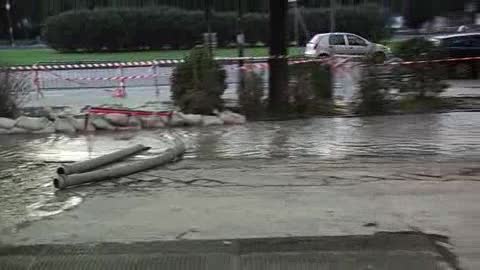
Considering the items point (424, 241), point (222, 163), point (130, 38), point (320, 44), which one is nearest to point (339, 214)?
point (424, 241)

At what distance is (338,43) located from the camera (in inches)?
1432

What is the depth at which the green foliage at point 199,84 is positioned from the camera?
14008 millimetres

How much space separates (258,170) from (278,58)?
6.12 meters

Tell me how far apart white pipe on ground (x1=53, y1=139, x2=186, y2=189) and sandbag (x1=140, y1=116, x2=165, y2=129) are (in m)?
2.96

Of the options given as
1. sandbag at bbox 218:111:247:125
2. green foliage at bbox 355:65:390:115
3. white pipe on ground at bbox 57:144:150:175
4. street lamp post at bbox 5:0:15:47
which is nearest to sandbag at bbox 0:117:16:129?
white pipe on ground at bbox 57:144:150:175

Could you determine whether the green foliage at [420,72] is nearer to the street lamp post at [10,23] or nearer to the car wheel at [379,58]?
the car wheel at [379,58]

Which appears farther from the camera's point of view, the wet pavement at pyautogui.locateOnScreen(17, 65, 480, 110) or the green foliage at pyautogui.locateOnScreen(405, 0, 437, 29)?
the green foliage at pyautogui.locateOnScreen(405, 0, 437, 29)

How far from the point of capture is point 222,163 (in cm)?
962

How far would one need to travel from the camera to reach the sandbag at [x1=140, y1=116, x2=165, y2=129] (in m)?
13.1

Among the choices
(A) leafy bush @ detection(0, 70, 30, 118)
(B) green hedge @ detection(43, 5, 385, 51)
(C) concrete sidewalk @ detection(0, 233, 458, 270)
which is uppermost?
(B) green hedge @ detection(43, 5, 385, 51)

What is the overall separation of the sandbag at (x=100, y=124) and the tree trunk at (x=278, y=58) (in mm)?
3440

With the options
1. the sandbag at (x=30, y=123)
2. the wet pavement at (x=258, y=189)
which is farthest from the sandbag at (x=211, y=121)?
the sandbag at (x=30, y=123)

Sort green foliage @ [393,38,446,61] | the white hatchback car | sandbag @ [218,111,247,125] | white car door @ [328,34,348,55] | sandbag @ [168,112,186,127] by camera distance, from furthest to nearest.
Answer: white car door @ [328,34,348,55], the white hatchback car, green foliage @ [393,38,446,61], sandbag @ [218,111,247,125], sandbag @ [168,112,186,127]

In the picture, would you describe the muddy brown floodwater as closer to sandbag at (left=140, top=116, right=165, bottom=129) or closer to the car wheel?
sandbag at (left=140, top=116, right=165, bottom=129)
